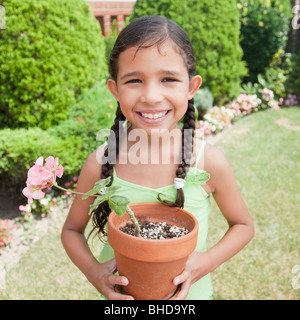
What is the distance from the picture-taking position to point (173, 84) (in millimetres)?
1185

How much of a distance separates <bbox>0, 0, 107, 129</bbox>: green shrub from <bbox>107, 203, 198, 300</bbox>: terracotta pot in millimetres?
2753

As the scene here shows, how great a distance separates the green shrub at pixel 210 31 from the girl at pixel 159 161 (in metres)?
4.58

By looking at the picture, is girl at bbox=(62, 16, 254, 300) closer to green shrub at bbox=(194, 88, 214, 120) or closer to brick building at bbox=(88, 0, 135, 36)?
green shrub at bbox=(194, 88, 214, 120)

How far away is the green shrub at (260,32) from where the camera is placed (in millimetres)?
7766

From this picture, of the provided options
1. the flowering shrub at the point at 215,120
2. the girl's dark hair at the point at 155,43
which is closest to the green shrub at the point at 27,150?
the girl's dark hair at the point at 155,43

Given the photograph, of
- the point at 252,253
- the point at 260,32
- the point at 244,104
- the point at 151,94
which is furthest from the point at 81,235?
the point at 260,32

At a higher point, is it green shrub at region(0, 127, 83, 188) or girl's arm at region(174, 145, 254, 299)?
girl's arm at region(174, 145, 254, 299)

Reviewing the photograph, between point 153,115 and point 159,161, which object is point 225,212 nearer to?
point 159,161

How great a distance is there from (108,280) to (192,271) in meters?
0.29

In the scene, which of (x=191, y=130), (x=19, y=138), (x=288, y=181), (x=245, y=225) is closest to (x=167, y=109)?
(x=191, y=130)

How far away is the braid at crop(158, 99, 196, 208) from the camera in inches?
51.3

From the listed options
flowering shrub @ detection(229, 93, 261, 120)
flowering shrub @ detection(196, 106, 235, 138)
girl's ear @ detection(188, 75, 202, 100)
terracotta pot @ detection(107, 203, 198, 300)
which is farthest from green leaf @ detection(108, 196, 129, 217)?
flowering shrub @ detection(229, 93, 261, 120)

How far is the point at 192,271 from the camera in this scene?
4.03 ft

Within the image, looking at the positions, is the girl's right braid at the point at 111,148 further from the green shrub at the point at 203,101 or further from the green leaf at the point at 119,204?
the green shrub at the point at 203,101
